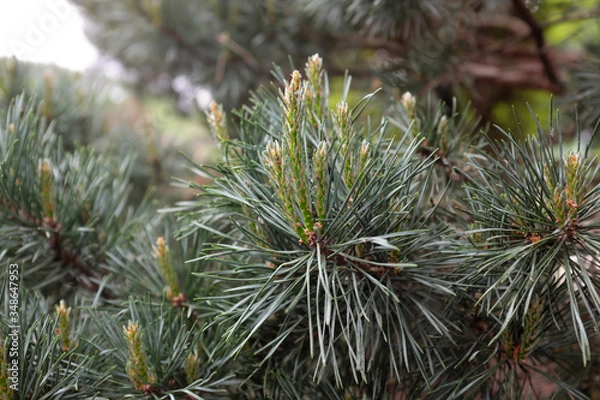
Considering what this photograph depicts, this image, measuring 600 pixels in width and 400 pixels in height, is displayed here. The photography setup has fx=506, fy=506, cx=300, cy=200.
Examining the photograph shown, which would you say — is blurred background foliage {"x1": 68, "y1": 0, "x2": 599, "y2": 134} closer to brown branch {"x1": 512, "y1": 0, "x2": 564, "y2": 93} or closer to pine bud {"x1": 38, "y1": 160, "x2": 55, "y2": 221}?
brown branch {"x1": 512, "y1": 0, "x2": 564, "y2": 93}

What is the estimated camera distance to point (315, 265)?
0.92 ft

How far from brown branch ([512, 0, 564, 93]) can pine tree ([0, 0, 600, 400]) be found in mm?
92

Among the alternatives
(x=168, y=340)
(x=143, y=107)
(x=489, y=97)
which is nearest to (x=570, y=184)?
(x=168, y=340)

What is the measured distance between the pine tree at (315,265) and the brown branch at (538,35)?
0.30ft

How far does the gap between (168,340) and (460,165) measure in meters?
0.25

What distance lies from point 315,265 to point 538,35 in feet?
1.59

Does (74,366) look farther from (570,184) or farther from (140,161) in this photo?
(140,161)

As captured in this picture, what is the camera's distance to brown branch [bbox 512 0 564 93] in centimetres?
58

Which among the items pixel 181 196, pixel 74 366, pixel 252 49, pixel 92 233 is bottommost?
pixel 74 366

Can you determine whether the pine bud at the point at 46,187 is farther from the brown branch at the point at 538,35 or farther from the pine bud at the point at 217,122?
the brown branch at the point at 538,35

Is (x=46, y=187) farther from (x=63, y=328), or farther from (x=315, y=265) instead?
(x=315, y=265)

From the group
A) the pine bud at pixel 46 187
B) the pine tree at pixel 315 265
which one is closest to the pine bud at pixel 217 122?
the pine tree at pixel 315 265

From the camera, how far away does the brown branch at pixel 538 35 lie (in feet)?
1.89

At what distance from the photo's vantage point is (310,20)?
756 mm
